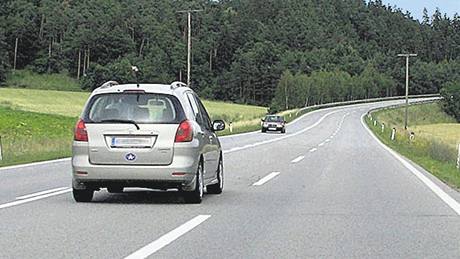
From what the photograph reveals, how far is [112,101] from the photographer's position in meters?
13.3

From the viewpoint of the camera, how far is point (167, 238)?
9.66 metres

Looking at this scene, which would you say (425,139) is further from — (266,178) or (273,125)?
(266,178)

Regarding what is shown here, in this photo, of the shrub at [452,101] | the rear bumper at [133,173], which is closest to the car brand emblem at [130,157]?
the rear bumper at [133,173]

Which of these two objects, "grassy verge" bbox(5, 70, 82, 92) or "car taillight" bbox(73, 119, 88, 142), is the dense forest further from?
"car taillight" bbox(73, 119, 88, 142)

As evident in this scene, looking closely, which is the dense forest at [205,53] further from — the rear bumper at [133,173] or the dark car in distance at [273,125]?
the rear bumper at [133,173]

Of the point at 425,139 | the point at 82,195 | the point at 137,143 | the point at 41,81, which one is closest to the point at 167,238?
the point at 137,143

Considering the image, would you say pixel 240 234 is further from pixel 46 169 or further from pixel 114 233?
pixel 46 169

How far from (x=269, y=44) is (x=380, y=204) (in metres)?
155

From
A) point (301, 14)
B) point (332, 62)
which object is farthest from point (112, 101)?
point (301, 14)

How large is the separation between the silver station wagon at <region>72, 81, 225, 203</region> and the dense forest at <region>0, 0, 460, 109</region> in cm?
11049

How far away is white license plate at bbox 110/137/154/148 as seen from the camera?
12.9 m

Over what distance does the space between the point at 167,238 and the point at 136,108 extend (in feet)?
12.9

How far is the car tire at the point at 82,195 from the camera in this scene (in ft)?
43.7

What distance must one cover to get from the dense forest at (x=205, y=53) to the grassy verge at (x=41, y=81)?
1.88 metres
